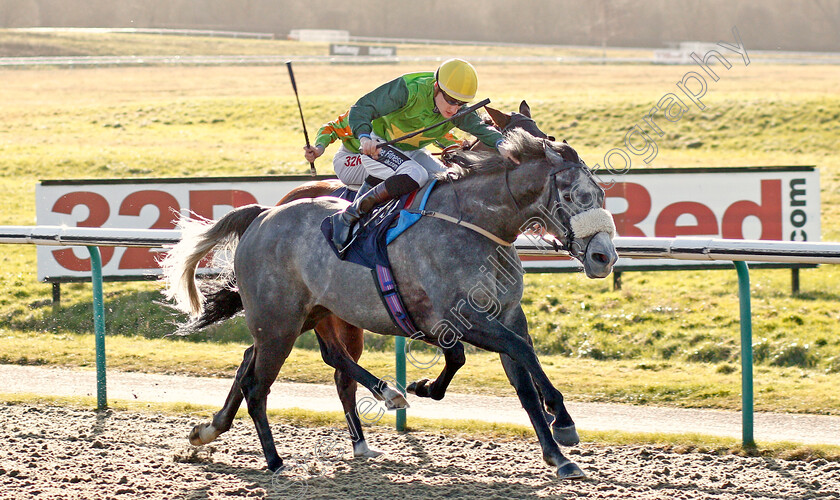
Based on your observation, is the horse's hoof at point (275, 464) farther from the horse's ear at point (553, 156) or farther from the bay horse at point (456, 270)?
the horse's ear at point (553, 156)

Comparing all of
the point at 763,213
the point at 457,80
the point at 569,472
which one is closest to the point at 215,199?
the point at 457,80

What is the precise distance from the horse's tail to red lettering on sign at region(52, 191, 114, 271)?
4199mm

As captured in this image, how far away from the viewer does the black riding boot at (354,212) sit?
4504 mm

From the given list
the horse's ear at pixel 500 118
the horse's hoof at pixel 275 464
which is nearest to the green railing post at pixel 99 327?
the horse's hoof at pixel 275 464

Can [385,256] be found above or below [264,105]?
below

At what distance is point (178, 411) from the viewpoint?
582cm

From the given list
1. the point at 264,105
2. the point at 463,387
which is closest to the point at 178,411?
the point at 463,387

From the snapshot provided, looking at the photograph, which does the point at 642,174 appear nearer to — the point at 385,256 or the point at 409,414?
the point at 409,414

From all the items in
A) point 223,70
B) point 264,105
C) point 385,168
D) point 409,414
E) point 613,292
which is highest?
point 223,70

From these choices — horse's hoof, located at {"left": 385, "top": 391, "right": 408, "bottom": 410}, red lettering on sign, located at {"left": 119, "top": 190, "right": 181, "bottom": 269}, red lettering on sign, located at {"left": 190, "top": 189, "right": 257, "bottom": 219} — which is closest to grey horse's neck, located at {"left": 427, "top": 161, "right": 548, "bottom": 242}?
horse's hoof, located at {"left": 385, "top": 391, "right": 408, "bottom": 410}

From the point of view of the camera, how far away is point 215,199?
9258mm

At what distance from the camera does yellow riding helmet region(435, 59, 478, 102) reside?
4508mm

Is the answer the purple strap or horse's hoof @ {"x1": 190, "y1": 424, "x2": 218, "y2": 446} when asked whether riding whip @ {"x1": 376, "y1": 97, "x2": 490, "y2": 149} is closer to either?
the purple strap

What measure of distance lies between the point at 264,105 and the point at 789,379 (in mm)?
17970
